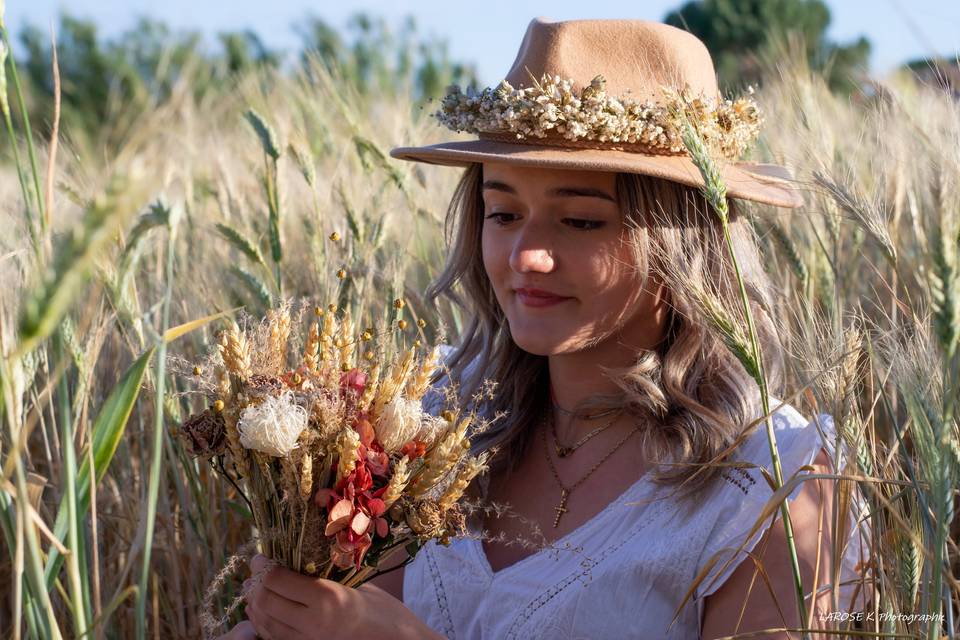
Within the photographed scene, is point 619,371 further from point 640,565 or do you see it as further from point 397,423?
point 397,423

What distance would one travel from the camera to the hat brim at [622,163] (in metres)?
1.69

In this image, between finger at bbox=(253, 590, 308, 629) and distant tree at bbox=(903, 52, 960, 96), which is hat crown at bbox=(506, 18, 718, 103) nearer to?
distant tree at bbox=(903, 52, 960, 96)

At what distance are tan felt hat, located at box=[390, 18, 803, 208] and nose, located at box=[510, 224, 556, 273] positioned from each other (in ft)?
0.39

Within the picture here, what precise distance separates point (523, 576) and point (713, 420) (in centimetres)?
41

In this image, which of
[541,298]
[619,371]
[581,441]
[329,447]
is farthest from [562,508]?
[329,447]

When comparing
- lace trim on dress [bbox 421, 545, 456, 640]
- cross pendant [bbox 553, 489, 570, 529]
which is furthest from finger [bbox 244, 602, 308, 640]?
cross pendant [bbox 553, 489, 570, 529]

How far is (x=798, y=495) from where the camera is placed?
5.23 feet

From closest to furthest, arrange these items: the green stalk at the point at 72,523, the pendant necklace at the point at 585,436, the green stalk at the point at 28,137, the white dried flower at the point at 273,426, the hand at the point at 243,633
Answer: the green stalk at the point at 72,523, the green stalk at the point at 28,137, the white dried flower at the point at 273,426, the hand at the point at 243,633, the pendant necklace at the point at 585,436

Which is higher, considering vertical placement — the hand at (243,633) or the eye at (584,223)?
the eye at (584,223)

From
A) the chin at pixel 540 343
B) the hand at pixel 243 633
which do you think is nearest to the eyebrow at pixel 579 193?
the chin at pixel 540 343

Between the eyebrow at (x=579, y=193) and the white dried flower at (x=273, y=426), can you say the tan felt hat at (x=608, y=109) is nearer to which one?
the eyebrow at (x=579, y=193)

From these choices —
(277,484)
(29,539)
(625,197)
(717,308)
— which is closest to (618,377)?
(625,197)

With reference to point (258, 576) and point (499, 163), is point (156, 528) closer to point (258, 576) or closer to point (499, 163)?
point (258, 576)

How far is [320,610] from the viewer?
1.37 meters
